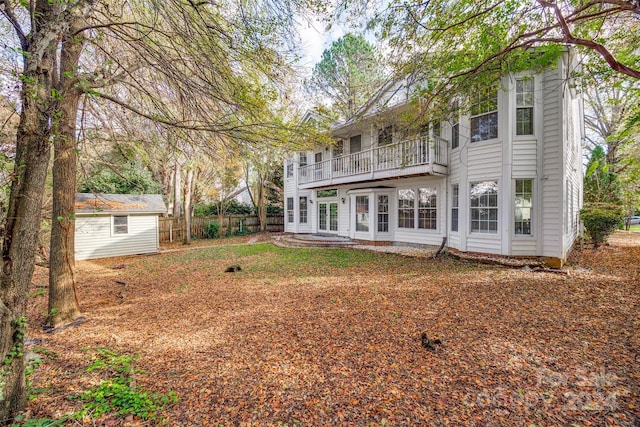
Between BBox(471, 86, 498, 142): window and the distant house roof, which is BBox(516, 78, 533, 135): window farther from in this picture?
the distant house roof

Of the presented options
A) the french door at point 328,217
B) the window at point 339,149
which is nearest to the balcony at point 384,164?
the window at point 339,149

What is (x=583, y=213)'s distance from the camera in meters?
11.0

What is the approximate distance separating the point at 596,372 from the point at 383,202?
10.1 meters

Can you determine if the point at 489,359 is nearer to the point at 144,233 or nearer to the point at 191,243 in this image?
the point at 144,233

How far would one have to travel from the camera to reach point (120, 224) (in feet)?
39.3

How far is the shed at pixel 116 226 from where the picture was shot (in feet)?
36.2

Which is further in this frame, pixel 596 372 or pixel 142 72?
pixel 142 72

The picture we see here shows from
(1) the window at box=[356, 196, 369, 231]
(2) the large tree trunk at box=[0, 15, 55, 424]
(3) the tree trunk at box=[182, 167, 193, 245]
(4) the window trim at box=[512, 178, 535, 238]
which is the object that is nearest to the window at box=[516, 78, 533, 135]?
(4) the window trim at box=[512, 178, 535, 238]

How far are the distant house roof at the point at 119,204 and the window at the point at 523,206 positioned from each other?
1466 cm

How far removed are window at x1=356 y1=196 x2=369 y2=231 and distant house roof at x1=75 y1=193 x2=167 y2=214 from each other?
967 centimetres

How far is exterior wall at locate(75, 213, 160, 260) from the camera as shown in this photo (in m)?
11.0

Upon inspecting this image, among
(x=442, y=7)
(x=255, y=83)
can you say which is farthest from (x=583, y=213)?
(x=255, y=83)

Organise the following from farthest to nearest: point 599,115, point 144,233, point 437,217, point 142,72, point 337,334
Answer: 1. point 599,115
2. point 144,233
3. point 437,217
4. point 142,72
5. point 337,334

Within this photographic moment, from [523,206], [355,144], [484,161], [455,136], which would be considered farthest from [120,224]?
[523,206]
